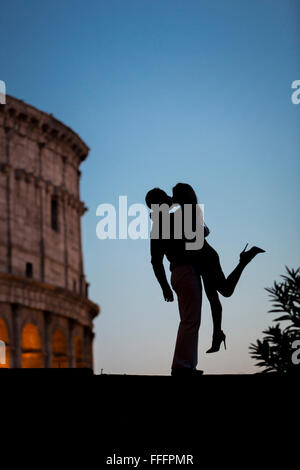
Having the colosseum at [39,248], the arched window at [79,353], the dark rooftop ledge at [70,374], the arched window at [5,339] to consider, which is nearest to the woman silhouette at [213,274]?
the dark rooftop ledge at [70,374]

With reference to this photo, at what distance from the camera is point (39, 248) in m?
57.7

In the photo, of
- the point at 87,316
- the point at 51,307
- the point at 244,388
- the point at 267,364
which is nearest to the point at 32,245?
the point at 51,307

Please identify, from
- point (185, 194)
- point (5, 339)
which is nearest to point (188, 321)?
point (185, 194)

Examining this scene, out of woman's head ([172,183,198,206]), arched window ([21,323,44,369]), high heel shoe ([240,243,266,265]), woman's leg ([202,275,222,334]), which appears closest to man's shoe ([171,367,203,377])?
woman's leg ([202,275,222,334])

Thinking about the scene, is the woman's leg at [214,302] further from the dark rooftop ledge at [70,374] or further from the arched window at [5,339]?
the arched window at [5,339]

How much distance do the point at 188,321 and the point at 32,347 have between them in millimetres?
47029

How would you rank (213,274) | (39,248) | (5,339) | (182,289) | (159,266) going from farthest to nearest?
(39,248) → (5,339) → (159,266) → (213,274) → (182,289)

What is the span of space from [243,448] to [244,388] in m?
0.64

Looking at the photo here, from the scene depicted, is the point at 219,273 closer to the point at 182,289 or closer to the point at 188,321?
the point at 182,289

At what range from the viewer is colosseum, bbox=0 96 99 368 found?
177ft

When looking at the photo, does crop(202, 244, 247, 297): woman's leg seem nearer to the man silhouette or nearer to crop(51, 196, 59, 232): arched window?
the man silhouette

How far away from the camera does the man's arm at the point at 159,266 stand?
35.1 feet

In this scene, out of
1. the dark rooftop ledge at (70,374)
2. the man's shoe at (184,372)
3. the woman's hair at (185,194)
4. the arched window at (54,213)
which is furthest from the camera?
the arched window at (54,213)
